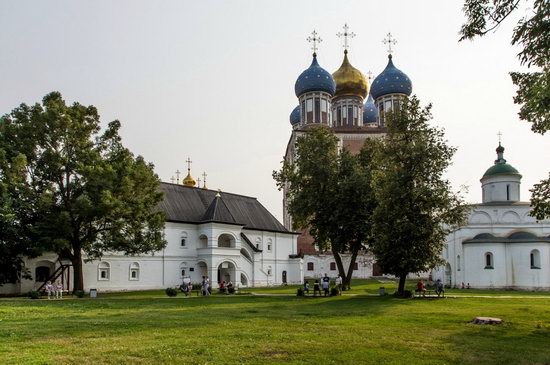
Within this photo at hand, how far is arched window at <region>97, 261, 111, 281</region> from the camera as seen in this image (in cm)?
3950

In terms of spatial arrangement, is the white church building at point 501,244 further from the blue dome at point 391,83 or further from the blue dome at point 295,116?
the blue dome at point 295,116

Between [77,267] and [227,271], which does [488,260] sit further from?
[77,267]

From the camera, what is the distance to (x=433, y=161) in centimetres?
2869

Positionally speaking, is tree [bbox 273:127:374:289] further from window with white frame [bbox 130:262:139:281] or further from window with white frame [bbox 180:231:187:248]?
window with white frame [bbox 130:262:139:281]

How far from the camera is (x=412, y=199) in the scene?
27.9 metres

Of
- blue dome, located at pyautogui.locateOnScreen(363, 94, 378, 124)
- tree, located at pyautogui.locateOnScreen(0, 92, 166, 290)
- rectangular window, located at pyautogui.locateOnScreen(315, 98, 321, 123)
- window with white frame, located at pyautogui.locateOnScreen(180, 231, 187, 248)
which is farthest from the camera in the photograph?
blue dome, located at pyautogui.locateOnScreen(363, 94, 378, 124)

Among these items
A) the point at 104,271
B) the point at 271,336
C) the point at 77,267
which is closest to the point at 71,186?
the point at 77,267

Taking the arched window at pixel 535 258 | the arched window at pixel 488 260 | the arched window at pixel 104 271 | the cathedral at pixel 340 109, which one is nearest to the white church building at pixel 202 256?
the arched window at pixel 104 271

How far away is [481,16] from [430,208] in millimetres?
18112

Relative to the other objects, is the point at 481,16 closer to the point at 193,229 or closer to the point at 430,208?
the point at 430,208

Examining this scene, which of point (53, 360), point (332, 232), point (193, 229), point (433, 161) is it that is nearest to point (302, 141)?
point (332, 232)

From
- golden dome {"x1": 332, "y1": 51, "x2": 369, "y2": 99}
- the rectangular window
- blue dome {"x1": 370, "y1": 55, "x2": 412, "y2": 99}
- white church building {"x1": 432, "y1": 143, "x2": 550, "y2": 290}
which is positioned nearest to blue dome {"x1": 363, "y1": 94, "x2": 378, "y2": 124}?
golden dome {"x1": 332, "y1": 51, "x2": 369, "y2": 99}

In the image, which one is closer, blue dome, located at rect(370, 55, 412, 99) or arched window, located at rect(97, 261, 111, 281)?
arched window, located at rect(97, 261, 111, 281)

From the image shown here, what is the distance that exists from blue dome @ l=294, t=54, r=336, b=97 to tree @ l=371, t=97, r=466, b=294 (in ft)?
127
